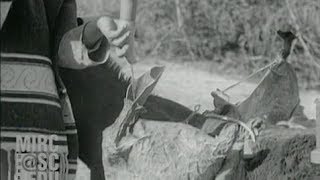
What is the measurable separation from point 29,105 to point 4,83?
0.22ft

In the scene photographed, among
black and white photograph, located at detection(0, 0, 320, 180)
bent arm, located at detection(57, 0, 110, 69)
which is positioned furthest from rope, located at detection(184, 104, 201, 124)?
bent arm, located at detection(57, 0, 110, 69)

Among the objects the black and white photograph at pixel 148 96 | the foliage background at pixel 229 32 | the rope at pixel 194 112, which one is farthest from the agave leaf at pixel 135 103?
the foliage background at pixel 229 32

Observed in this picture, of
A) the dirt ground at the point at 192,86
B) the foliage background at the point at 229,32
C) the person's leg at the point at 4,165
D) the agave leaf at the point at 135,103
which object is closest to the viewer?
the person's leg at the point at 4,165

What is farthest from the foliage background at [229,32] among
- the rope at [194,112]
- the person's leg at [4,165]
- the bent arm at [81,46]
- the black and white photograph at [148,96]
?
the person's leg at [4,165]

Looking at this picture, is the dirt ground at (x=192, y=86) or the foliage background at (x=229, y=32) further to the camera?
the foliage background at (x=229, y=32)

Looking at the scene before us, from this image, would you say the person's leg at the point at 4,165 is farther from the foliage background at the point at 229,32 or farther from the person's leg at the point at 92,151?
the foliage background at the point at 229,32

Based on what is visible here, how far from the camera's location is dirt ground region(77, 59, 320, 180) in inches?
76.4

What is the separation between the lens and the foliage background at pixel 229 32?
2199 millimetres

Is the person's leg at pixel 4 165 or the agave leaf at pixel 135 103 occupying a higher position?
the agave leaf at pixel 135 103

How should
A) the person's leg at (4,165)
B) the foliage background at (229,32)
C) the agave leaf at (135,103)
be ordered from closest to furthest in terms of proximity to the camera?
the person's leg at (4,165)
the agave leaf at (135,103)
the foliage background at (229,32)

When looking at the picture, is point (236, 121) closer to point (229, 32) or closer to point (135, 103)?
point (135, 103)

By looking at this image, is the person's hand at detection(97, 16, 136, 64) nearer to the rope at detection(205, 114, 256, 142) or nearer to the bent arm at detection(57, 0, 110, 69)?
the bent arm at detection(57, 0, 110, 69)

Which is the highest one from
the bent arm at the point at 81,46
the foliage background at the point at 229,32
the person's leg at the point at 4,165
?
the bent arm at the point at 81,46

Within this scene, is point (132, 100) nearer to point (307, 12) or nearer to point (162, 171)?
point (162, 171)
